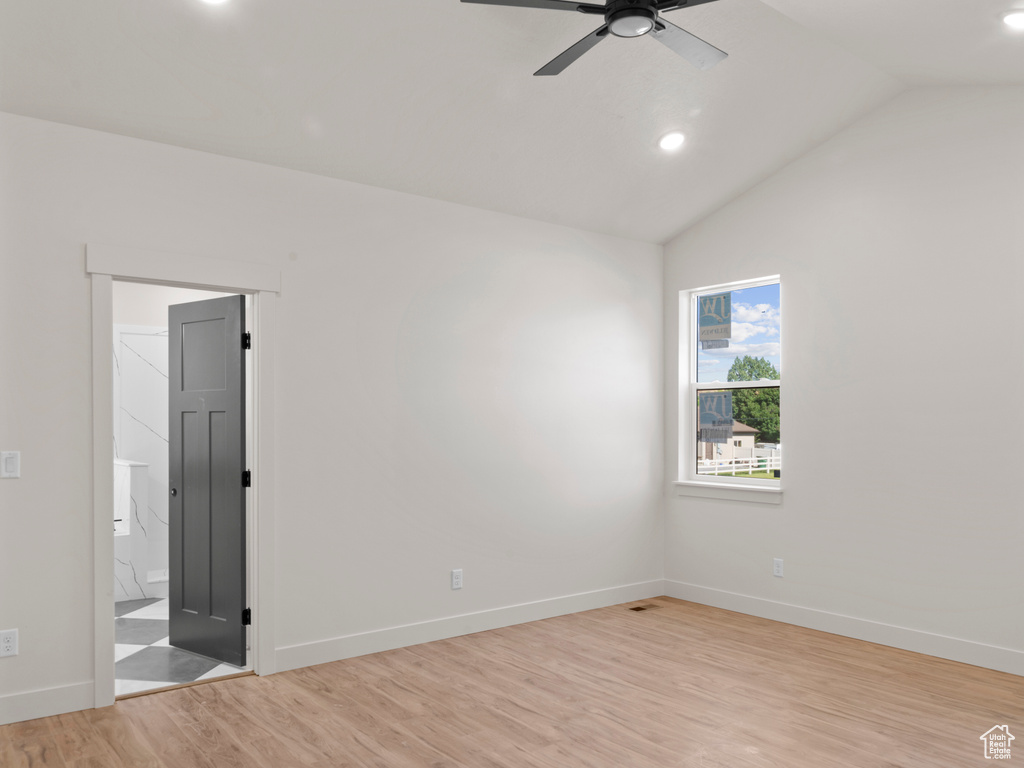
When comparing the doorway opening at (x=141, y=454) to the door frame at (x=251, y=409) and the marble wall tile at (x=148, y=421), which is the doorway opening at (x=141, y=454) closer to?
the marble wall tile at (x=148, y=421)

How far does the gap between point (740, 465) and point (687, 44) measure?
3.30 m

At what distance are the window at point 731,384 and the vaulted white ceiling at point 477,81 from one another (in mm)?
1031

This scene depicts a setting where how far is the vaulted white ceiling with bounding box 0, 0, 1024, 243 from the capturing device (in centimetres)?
302

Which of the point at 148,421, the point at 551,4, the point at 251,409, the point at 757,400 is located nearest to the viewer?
the point at 551,4

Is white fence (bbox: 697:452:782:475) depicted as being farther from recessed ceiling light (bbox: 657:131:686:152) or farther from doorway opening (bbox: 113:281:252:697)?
doorway opening (bbox: 113:281:252:697)

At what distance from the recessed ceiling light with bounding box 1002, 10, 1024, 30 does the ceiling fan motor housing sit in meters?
1.74

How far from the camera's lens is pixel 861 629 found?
14.5ft

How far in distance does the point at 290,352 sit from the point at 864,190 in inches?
144

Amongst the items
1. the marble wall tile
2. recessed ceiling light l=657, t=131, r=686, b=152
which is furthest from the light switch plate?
recessed ceiling light l=657, t=131, r=686, b=152

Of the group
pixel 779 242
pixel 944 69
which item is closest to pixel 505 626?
pixel 779 242

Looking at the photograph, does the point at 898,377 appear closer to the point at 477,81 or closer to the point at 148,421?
the point at 477,81

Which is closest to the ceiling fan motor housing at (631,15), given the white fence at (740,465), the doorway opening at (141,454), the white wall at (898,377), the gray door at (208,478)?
the gray door at (208,478)

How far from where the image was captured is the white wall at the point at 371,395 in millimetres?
3195

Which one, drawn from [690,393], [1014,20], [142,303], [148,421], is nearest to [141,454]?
[148,421]
